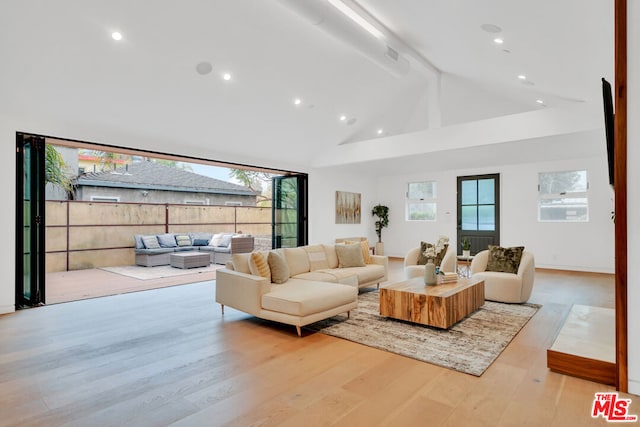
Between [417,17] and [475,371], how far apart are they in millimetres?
3700

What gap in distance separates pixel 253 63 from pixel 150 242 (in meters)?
5.79

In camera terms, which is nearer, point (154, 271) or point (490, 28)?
point (490, 28)

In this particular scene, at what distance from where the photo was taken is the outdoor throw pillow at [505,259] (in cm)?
504

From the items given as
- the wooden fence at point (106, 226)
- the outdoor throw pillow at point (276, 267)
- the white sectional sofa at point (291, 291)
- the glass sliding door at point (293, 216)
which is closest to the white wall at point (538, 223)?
the glass sliding door at point (293, 216)

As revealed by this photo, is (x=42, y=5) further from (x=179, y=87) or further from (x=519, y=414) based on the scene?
(x=519, y=414)

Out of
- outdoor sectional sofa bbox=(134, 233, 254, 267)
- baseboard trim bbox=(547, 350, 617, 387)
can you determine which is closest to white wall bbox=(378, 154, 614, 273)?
outdoor sectional sofa bbox=(134, 233, 254, 267)

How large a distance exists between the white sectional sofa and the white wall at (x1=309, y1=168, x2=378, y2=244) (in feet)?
11.7

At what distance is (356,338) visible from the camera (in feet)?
11.5

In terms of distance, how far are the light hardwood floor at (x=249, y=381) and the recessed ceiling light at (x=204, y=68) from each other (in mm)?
3245

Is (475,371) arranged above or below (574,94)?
below

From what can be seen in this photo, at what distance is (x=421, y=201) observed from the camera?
9906 millimetres

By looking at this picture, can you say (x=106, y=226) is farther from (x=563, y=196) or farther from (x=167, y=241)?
(x=563, y=196)

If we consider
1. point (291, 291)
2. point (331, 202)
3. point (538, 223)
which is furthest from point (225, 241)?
point (538, 223)

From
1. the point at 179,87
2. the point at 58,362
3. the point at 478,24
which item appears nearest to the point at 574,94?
the point at 478,24
